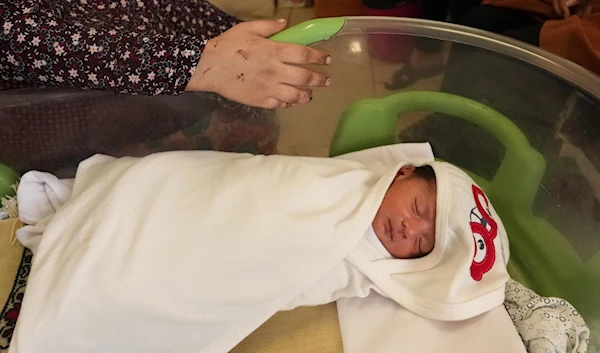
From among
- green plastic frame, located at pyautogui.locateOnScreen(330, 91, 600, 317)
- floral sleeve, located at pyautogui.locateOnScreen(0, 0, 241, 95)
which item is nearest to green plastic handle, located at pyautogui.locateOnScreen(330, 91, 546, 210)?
green plastic frame, located at pyautogui.locateOnScreen(330, 91, 600, 317)

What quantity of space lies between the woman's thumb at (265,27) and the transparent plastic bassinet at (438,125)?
0.02 m

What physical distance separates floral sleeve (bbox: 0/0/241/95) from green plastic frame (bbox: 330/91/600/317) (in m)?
0.34

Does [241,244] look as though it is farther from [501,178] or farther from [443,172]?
[501,178]

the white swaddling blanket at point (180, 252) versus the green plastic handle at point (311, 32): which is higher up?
the green plastic handle at point (311, 32)

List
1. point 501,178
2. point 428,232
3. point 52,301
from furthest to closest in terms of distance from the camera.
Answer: point 501,178 → point 428,232 → point 52,301

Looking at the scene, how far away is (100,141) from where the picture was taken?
92cm

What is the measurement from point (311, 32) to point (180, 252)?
0.38 m

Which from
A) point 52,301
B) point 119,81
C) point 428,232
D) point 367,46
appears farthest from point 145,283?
point 367,46

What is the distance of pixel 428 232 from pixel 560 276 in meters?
0.22

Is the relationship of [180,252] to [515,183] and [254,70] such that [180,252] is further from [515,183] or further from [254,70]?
[515,183]

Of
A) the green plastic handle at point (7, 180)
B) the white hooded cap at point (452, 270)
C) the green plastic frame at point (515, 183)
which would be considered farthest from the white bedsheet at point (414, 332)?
the green plastic handle at point (7, 180)

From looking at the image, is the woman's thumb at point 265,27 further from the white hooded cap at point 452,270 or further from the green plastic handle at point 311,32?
the white hooded cap at point 452,270

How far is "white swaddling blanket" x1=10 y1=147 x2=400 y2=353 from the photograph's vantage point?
696 millimetres

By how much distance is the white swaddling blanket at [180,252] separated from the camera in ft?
2.28
